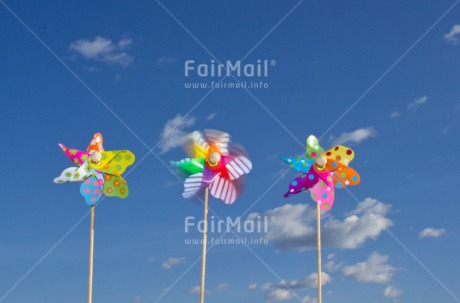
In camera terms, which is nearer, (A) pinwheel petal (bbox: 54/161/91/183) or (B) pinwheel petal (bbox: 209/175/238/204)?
(A) pinwheel petal (bbox: 54/161/91/183)

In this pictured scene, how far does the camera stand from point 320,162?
58.4 ft

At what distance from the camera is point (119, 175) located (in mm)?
17797

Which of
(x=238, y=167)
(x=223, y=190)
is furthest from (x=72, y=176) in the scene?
(x=238, y=167)

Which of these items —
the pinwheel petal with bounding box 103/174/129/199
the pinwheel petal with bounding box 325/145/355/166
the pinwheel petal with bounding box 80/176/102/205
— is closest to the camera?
the pinwheel petal with bounding box 80/176/102/205

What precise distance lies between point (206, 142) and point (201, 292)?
108 inches

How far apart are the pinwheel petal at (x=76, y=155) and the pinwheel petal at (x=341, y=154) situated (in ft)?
14.4

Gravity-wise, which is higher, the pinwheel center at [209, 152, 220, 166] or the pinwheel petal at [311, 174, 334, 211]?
the pinwheel center at [209, 152, 220, 166]

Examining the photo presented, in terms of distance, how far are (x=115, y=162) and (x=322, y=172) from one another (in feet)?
12.3

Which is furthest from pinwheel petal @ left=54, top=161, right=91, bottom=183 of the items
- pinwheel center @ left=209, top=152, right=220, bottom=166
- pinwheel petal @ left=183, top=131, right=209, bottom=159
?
pinwheel center @ left=209, top=152, right=220, bottom=166

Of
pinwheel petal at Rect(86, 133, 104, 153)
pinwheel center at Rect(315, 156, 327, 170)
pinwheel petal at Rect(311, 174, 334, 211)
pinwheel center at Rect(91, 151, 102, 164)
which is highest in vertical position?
pinwheel petal at Rect(86, 133, 104, 153)

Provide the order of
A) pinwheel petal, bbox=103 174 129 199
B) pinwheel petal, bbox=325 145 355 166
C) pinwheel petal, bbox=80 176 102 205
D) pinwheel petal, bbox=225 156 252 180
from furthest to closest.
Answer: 1. pinwheel petal, bbox=225 156 252 180
2. pinwheel petal, bbox=325 145 355 166
3. pinwheel petal, bbox=103 174 129 199
4. pinwheel petal, bbox=80 176 102 205

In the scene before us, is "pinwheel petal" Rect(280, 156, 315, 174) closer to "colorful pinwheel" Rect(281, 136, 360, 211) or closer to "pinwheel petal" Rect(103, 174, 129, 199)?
"colorful pinwheel" Rect(281, 136, 360, 211)

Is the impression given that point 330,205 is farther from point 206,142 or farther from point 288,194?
point 206,142

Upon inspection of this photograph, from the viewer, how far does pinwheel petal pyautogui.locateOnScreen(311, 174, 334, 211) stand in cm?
1781
